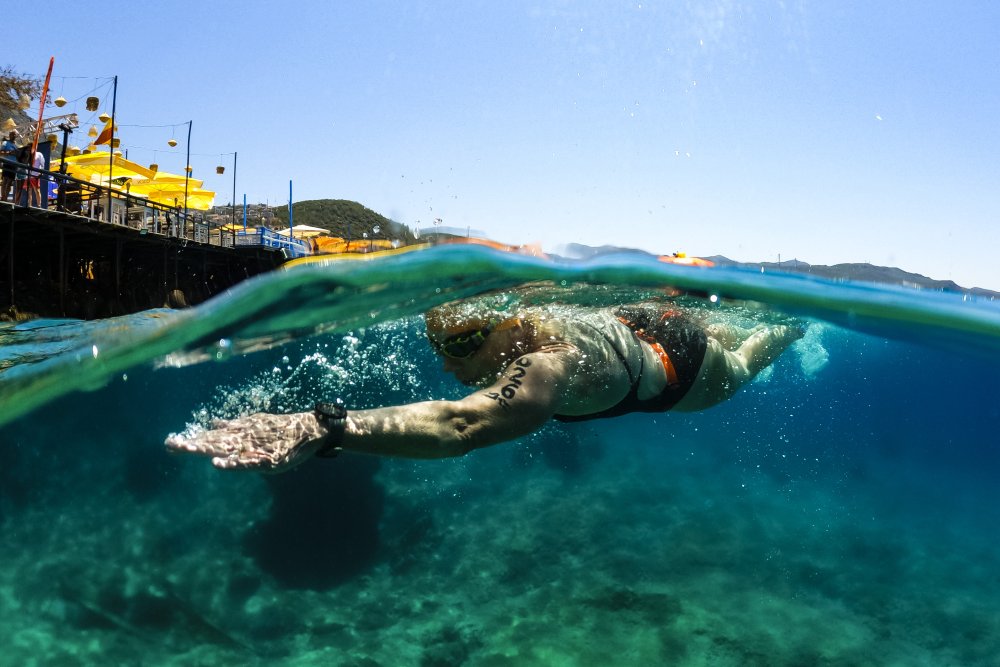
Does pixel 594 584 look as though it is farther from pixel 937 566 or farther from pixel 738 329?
pixel 937 566

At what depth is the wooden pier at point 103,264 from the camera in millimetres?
18922

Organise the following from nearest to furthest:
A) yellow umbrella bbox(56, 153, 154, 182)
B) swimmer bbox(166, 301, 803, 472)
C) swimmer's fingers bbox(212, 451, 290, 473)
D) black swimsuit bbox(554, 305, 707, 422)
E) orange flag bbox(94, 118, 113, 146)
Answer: swimmer's fingers bbox(212, 451, 290, 473) → swimmer bbox(166, 301, 803, 472) → black swimsuit bbox(554, 305, 707, 422) → yellow umbrella bbox(56, 153, 154, 182) → orange flag bbox(94, 118, 113, 146)

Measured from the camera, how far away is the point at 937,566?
39.0ft

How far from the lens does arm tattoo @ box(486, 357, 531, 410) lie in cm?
411

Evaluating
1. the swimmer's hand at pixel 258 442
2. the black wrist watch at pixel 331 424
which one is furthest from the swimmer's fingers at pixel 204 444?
the black wrist watch at pixel 331 424

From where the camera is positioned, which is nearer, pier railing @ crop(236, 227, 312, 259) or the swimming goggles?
the swimming goggles

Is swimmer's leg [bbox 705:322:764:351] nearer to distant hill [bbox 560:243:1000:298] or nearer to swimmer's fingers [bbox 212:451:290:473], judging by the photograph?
distant hill [bbox 560:243:1000:298]

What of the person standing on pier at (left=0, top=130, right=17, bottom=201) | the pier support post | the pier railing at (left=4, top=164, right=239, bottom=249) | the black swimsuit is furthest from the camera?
the pier support post

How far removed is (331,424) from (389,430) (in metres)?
0.31

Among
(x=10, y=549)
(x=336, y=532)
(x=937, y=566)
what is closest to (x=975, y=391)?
(x=937, y=566)

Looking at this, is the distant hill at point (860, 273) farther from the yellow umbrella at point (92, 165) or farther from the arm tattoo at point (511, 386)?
the yellow umbrella at point (92, 165)

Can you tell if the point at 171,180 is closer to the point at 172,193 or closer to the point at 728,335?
the point at 172,193

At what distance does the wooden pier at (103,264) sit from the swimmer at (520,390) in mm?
15682

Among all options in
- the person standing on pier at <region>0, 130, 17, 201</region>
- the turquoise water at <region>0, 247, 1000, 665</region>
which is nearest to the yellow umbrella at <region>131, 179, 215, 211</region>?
the person standing on pier at <region>0, 130, 17, 201</region>
